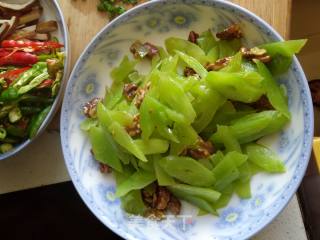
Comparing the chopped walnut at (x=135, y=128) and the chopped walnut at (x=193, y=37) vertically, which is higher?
the chopped walnut at (x=193, y=37)

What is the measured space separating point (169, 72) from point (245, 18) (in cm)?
21

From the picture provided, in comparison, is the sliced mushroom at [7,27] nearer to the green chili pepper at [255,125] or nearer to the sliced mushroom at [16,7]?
the sliced mushroom at [16,7]

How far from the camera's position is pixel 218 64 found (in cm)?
107

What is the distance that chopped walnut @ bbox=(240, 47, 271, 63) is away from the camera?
3.39ft

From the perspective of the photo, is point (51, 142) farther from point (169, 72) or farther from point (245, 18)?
point (245, 18)

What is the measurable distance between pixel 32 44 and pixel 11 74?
94 mm

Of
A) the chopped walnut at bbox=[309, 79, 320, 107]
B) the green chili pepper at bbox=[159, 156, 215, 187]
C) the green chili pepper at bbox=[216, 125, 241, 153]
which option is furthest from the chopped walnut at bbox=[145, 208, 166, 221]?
the chopped walnut at bbox=[309, 79, 320, 107]

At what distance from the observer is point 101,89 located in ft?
3.93

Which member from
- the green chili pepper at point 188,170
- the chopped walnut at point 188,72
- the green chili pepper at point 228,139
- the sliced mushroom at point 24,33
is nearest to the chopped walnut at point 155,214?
the green chili pepper at point 188,170

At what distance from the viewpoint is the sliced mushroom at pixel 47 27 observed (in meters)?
1.21

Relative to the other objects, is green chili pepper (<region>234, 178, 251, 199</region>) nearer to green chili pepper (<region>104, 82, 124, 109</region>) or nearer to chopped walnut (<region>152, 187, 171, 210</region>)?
chopped walnut (<region>152, 187, 171, 210</region>)

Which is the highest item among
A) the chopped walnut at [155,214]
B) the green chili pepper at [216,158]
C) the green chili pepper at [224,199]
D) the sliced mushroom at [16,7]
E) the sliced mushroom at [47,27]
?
the sliced mushroom at [16,7]

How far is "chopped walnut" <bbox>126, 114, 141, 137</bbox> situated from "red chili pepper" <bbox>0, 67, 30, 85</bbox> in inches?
12.9

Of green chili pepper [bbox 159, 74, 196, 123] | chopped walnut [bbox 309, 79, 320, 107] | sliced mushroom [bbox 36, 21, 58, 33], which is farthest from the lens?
chopped walnut [bbox 309, 79, 320, 107]
